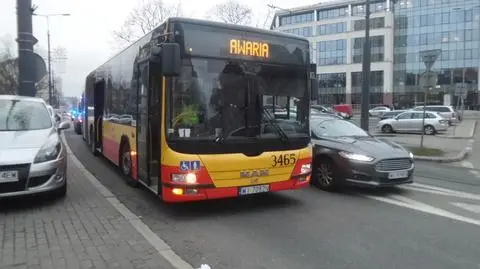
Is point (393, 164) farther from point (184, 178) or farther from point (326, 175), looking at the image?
point (184, 178)

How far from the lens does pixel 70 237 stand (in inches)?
234

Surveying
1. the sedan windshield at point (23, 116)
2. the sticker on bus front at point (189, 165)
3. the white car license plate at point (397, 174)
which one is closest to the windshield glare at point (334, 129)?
the white car license plate at point (397, 174)

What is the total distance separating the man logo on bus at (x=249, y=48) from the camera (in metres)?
7.22

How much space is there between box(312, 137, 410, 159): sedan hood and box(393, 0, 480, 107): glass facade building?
72.9 m

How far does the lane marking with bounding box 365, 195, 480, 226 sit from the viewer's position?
24.2 ft

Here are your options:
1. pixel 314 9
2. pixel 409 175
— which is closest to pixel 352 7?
pixel 314 9

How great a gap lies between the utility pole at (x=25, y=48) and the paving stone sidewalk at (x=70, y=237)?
3822 mm

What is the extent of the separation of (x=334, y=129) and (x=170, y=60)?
5129mm

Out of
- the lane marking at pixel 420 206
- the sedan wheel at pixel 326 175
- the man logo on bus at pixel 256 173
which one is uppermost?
the man logo on bus at pixel 256 173

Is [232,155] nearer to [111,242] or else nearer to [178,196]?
[178,196]

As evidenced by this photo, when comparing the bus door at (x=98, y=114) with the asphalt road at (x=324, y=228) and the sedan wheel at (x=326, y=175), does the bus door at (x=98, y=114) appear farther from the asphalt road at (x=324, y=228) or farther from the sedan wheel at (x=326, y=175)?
the sedan wheel at (x=326, y=175)

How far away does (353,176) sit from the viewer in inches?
357

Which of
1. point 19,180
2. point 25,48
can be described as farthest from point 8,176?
point 25,48

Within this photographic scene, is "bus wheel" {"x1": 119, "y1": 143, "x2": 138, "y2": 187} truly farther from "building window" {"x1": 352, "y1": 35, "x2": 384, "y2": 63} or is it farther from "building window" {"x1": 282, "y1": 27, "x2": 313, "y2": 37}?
"building window" {"x1": 282, "y1": 27, "x2": 313, "y2": 37}
